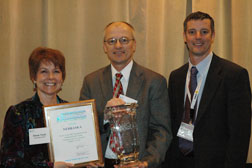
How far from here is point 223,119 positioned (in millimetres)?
2580

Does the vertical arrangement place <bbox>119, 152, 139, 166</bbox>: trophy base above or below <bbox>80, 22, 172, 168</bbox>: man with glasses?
below

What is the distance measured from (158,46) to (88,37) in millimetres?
945

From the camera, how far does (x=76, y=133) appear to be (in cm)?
236

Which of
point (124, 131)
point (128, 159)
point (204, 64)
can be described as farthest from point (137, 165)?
point (204, 64)

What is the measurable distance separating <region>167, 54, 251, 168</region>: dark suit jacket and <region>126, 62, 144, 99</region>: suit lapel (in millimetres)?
605

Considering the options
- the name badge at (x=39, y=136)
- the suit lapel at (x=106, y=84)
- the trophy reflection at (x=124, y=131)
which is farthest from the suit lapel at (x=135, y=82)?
the name badge at (x=39, y=136)

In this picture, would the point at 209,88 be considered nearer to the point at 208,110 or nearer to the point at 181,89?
the point at 208,110

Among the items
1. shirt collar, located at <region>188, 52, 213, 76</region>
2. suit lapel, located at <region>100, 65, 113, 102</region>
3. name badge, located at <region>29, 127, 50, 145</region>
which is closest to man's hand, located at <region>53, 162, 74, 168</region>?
name badge, located at <region>29, 127, 50, 145</region>

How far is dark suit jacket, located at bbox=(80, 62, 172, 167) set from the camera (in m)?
2.50

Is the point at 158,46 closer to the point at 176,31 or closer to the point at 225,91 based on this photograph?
the point at 176,31

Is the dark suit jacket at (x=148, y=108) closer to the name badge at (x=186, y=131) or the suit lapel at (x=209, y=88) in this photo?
the name badge at (x=186, y=131)

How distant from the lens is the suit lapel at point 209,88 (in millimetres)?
2588

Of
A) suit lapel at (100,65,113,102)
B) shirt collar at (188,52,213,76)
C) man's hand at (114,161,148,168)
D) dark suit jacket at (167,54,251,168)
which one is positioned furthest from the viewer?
shirt collar at (188,52,213,76)

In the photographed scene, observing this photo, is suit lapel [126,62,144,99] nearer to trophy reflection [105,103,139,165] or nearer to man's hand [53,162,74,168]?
trophy reflection [105,103,139,165]
